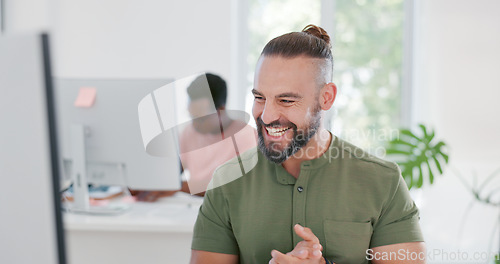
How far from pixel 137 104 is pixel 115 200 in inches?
25.0

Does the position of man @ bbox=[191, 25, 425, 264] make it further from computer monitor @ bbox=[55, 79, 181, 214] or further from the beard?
computer monitor @ bbox=[55, 79, 181, 214]

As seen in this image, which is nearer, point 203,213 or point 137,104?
point 203,213

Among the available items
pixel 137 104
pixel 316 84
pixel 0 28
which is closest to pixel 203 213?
pixel 316 84

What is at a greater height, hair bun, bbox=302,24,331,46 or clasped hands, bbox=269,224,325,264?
hair bun, bbox=302,24,331,46

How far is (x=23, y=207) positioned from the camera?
1.89ft

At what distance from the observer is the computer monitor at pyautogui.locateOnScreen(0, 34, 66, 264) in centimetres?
56

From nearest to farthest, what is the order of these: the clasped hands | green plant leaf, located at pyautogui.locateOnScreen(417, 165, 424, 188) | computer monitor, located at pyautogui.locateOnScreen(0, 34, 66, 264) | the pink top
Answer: computer monitor, located at pyautogui.locateOnScreen(0, 34, 66, 264), the clasped hands, the pink top, green plant leaf, located at pyautogui.locateOnScreen(417, 165, 424, 188)

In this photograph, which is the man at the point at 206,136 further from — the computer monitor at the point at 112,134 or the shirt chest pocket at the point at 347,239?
the shirt chest pocket at the point at 347,239

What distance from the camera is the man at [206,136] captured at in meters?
1.68

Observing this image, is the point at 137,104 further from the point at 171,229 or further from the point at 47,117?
the point at 47,117

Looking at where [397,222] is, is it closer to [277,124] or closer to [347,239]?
[347,239]

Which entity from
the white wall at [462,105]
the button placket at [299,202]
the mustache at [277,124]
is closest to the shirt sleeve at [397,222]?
the button placket at [299,202]

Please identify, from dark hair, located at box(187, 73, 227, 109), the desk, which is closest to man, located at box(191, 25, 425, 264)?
the desk

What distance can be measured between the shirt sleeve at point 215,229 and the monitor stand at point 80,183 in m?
0.73
